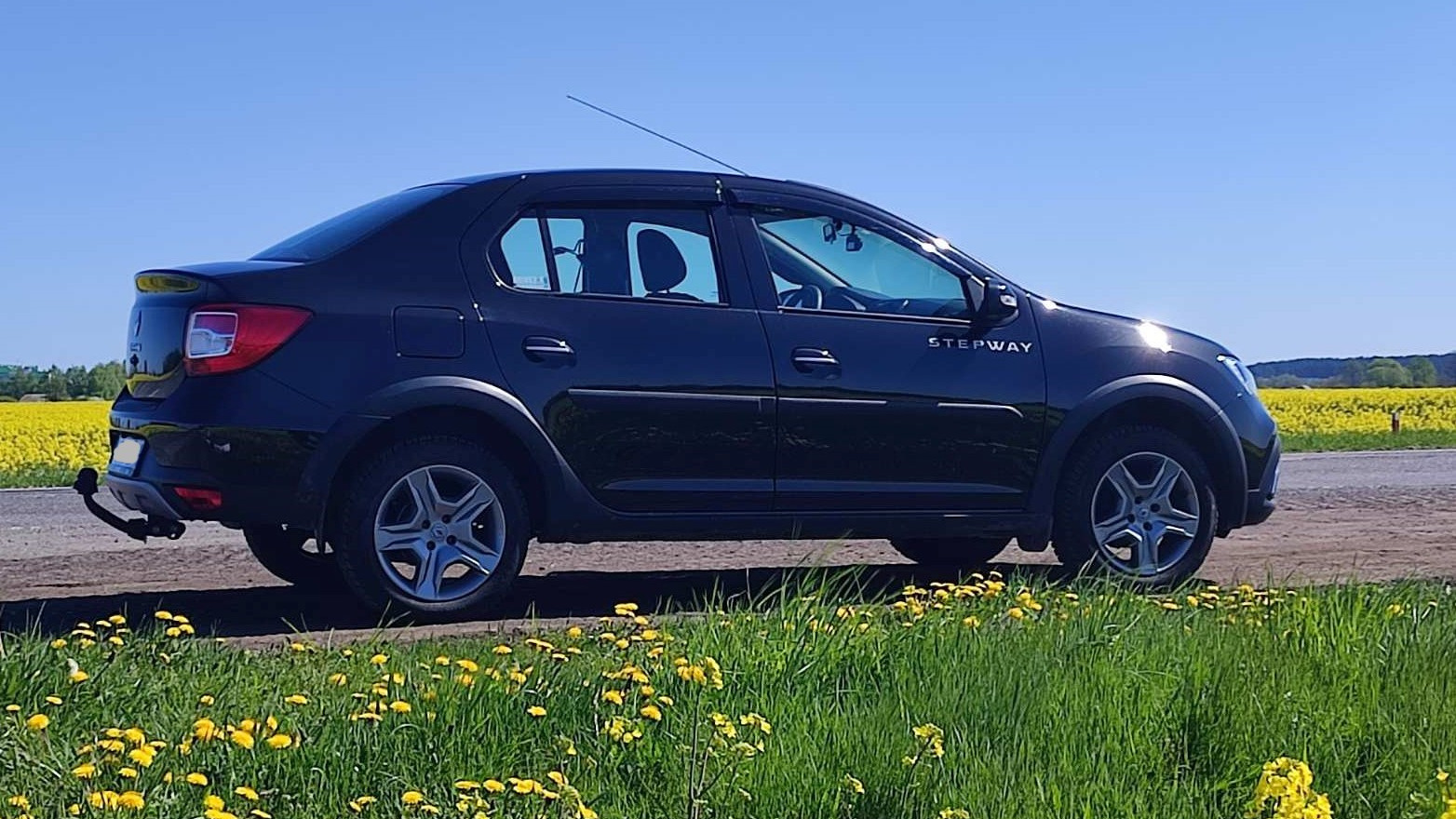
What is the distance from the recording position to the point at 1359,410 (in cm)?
3825

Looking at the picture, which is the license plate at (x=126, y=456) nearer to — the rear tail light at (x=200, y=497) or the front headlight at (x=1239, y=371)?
the rear tail light at (x=200, y=497)

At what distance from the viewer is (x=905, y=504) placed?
6.77m

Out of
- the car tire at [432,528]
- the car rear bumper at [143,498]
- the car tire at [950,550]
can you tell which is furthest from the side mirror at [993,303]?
the car rear bumper at [143,498]

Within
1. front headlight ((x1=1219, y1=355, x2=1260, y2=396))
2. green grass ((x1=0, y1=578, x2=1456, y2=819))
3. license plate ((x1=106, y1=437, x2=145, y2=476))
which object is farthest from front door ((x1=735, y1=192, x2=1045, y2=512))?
license plate ((x1=106, y1=437, x2=145, y2=476))

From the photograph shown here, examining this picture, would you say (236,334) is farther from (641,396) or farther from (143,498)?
(641,396)

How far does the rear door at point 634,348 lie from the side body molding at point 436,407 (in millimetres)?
58

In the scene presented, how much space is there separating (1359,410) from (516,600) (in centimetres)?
3507

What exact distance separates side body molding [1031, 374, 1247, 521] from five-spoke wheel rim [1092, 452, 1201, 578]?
235mm

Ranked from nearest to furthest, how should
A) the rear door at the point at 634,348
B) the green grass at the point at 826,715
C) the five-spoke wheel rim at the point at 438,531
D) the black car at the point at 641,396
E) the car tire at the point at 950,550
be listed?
the green grass at the point at 826,715, the black car at the point at 641,396, the five-spoke wheel rim at the point at 438,531, the rear door at the point at 634,348, the car tire at the point at 950,550

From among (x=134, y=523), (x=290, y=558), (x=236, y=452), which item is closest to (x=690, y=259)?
(x=236, y=452)

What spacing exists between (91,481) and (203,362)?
85 centimetres

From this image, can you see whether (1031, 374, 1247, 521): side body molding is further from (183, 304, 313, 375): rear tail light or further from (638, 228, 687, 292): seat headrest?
(183, 304, 313, 375): rear tail light

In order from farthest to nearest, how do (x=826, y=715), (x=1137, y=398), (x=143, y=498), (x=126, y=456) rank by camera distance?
(x=1137, y=398)
(x=126, y=456)
(x=143, y=498)
(x=826, y=715)

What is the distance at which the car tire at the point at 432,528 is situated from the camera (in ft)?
19.5
